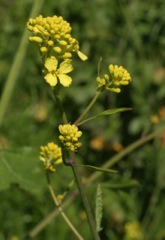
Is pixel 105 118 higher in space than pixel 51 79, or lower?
higher

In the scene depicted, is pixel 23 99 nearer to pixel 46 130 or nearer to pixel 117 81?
pixel 46 130

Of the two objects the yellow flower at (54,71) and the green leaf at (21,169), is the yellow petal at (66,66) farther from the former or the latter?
the green leaf at (21,169)

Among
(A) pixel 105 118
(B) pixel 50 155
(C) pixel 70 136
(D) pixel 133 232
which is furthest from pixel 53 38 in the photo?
(A) pixel 105 118

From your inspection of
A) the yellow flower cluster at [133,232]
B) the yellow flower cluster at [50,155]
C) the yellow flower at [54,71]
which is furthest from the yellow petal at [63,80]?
the yellow flower cluster at [133,232]

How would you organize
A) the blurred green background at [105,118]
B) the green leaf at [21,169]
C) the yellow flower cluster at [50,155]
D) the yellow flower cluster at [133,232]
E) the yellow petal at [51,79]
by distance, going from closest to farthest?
the yellow petal at [51,79]
the yellow flower cluster at [50,155]
the green leaf at [21,169]
the yellow flower cluster at [133,232]
the blurred green background at [105,118]

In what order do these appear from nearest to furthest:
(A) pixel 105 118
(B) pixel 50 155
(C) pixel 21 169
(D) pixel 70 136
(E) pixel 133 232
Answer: (D) pixel 70 136, (B) pixel 50 155, (C) pixel 21 169, (E) pixel 133 232, (A) pixel 105 118

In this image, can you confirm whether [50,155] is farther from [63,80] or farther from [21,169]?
[21,169]

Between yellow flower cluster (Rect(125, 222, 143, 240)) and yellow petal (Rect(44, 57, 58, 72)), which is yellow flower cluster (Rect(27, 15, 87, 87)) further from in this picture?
yellow flower cluster (Rect(125, 222, 143, 240))
